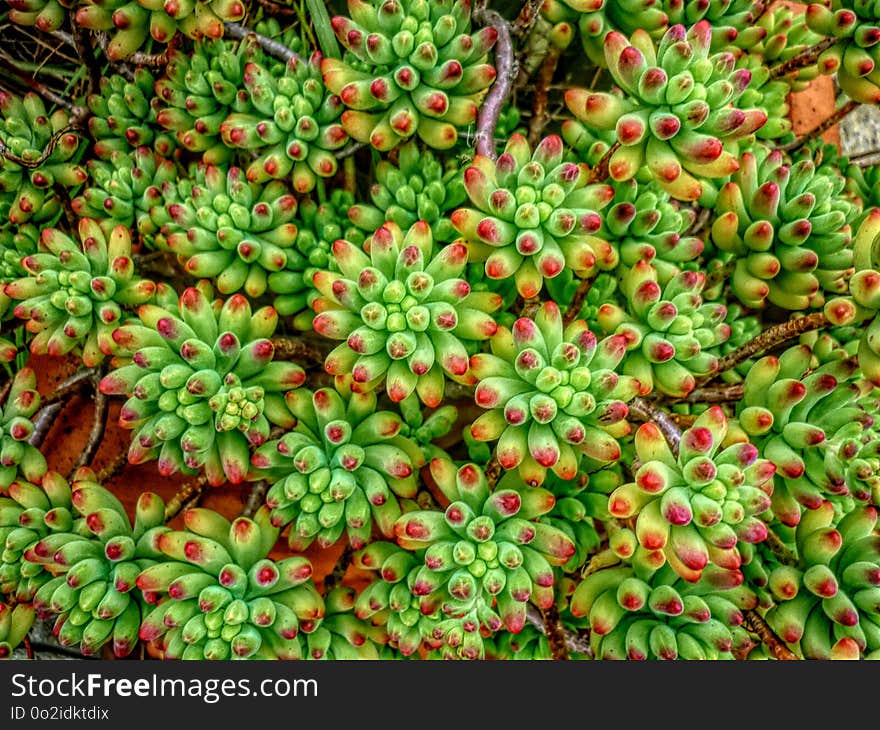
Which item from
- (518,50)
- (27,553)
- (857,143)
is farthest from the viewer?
(857,143)

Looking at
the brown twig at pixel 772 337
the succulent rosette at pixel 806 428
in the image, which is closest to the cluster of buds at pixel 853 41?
the brown twig at pixel 772 337

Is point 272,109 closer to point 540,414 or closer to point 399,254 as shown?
point 399,254

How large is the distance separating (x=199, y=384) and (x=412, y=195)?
55cm

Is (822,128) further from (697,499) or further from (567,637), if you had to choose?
(567,637)

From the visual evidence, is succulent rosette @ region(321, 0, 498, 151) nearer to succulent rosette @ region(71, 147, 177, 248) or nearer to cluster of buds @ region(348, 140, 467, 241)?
cluster of buds @ region(348, 140, 467, 241)

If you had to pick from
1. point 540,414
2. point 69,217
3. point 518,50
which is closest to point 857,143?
point 518,50

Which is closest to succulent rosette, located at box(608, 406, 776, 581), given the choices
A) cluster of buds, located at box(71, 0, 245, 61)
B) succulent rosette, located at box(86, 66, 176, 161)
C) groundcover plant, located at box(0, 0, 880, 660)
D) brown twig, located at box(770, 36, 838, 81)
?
groundcover plant, located at box(0, 0, 880, 660)

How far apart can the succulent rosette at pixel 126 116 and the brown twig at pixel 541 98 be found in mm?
807

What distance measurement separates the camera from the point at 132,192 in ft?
4.67

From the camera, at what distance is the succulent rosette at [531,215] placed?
1.13 metres

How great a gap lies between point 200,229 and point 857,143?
200 centimetres

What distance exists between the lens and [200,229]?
50.6 inches

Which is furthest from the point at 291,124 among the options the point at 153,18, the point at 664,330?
the point at 664,330

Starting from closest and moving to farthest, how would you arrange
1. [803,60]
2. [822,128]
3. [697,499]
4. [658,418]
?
[697,499]
[658,418]
[803,60]
[822,128]
